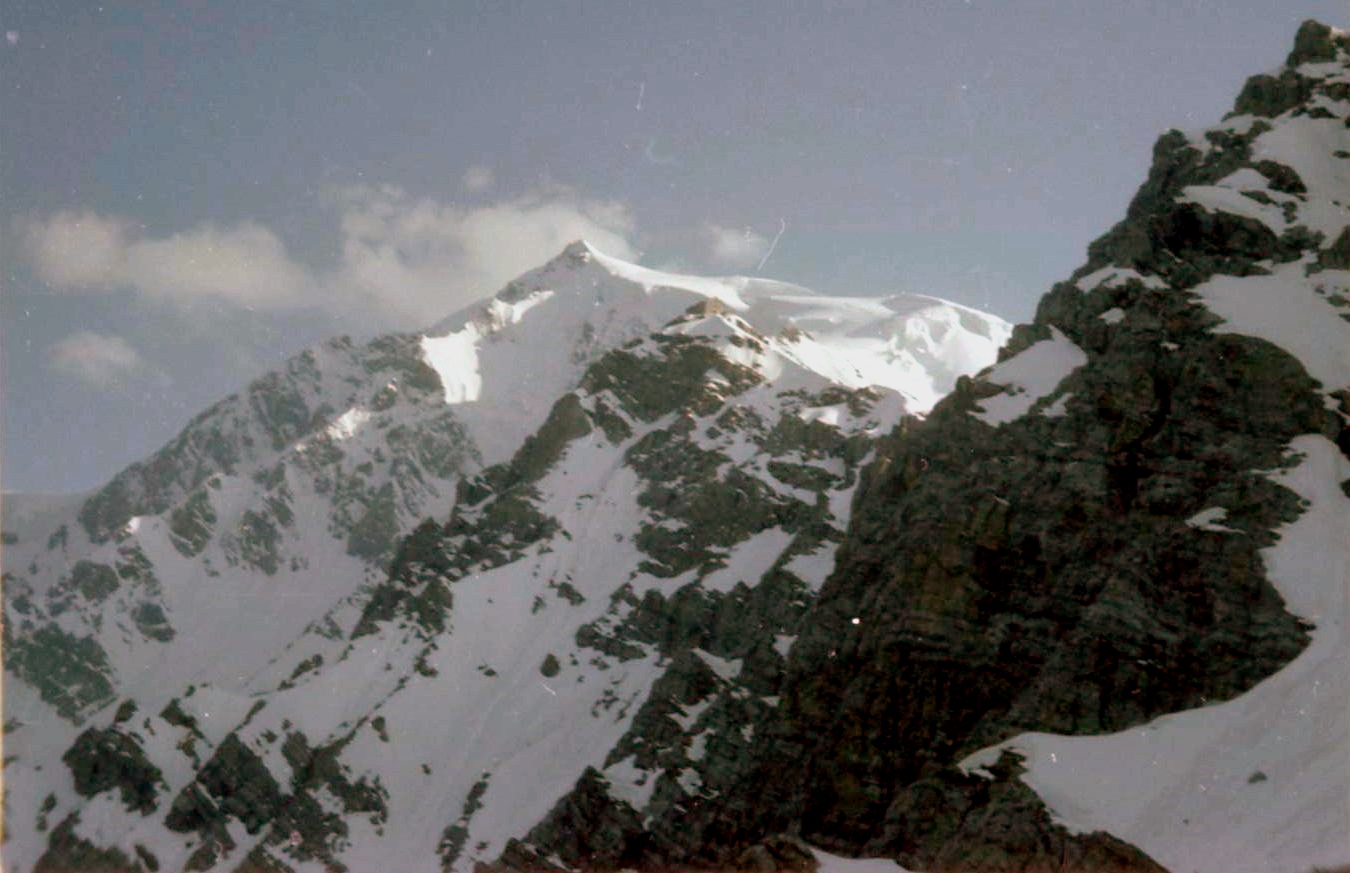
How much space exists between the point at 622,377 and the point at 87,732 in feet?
227

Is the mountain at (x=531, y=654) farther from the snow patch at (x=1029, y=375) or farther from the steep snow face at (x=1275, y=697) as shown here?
the steep snow face at (x=1275, y=697)

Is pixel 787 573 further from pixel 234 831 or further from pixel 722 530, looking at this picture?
pixel 234 831

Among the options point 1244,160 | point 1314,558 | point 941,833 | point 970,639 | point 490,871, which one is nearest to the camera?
point 941,833

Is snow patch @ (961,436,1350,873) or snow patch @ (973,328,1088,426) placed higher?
snow patch @ (973,328,1088,426)

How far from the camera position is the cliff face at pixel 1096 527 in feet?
177

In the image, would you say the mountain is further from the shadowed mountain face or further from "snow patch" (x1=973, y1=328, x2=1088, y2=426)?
"snow patch" (x1=973, y1=328, x2=1088, y2=426)

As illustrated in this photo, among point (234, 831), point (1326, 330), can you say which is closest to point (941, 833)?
point (1326, 330)

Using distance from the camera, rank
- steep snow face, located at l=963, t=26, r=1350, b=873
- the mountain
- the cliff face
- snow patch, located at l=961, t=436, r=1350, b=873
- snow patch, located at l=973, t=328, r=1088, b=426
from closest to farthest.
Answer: snow patch, located at l=961, t=436, r=1350, b=873 → steep snow face, located at l=963, t=26, r=1350, b=873 → the cliff face → snow patch, located at l=973, t=328, r=1088, b=426 → the mountain

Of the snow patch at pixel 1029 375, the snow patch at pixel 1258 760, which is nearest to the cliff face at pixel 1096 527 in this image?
the snow patch at pixel 1029 375

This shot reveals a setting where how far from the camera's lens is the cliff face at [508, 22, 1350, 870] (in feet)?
177

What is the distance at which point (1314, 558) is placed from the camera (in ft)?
179

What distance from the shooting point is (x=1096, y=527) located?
200 ft

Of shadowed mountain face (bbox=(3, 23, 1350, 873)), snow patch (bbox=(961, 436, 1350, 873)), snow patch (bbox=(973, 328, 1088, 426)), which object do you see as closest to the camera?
snow patch (bbox=(961, 436, 1350, 873))

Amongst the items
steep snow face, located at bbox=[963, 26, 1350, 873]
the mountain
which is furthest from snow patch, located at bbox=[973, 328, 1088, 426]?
the mountain
